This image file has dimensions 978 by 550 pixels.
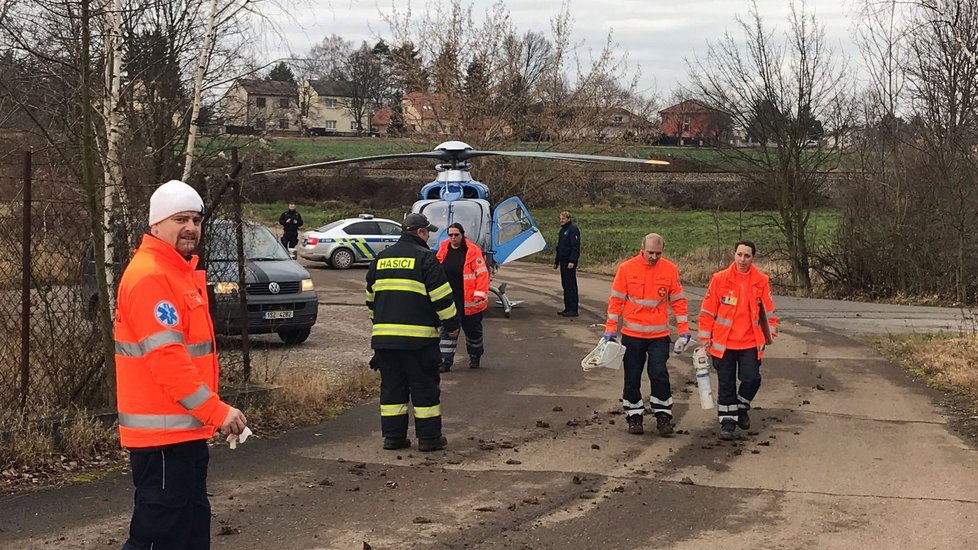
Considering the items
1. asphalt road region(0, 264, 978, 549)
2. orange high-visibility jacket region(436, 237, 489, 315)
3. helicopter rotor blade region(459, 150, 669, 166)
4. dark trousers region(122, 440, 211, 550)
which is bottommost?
asphalt road region(0, 264, 978, 549)

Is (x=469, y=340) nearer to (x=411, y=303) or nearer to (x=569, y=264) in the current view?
(x=411, y=303)

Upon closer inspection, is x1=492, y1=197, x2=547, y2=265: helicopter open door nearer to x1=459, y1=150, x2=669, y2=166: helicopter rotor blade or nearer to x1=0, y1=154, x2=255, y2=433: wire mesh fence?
x1=459, y1=150, x2=669, y2=166: helicopter rotor blade

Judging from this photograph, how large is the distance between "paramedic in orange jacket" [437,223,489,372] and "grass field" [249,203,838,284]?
2.57 meters

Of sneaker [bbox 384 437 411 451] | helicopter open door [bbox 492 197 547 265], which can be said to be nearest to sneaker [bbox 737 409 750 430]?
sneaker [bbox 384 437 411 451]

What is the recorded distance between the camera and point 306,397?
9.91m

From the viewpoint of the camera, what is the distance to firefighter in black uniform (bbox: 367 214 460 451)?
854cm

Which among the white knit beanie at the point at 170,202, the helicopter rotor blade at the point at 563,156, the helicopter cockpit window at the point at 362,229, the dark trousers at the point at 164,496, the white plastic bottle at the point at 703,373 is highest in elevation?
the helicopter rotor blade at the point at 563,156

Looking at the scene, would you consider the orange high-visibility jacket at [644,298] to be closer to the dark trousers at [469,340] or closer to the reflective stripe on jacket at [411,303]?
the reflective stripe on jacket at [411,303]

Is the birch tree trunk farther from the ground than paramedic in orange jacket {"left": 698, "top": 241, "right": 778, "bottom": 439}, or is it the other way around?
the birch tree trunk

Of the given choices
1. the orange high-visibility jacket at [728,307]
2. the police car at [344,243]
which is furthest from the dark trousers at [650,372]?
the police car at [344,243]

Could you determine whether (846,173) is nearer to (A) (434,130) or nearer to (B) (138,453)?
(A) (434,130)

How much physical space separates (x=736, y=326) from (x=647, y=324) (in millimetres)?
816

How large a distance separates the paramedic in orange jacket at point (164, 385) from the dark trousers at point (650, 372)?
5403 mm

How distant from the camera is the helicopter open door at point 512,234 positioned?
62.8 ft
